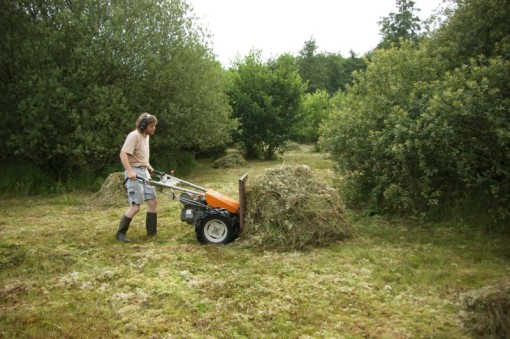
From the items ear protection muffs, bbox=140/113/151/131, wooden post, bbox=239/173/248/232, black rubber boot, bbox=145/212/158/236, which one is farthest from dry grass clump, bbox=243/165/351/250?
ear protection muffs, bbox=140/113/151/131

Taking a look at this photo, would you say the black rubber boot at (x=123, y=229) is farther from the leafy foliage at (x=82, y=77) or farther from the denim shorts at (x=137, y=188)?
the leafy foliage at (x=82, y=77)

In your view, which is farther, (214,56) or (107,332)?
(214,56)

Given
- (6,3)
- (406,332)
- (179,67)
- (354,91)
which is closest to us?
(406,332)

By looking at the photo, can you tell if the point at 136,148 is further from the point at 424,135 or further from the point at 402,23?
the point at 402,23

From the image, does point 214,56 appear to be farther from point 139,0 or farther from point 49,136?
point 49,136

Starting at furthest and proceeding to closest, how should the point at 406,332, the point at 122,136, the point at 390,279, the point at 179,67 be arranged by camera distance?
the point at 179,67 < the point at 122,136 < the point at 390,279 < the point at 406,332

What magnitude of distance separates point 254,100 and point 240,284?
1530 centimetres

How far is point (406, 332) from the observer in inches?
137

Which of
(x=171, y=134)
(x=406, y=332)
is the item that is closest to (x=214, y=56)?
(x=171, y=134)

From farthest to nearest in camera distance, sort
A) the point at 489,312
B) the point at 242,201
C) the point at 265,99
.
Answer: the point at 265,99
the point at 242,201
the point at 489,312

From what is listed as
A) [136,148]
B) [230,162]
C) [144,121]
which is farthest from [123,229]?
[230,162]

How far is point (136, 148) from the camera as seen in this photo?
6.09 meters

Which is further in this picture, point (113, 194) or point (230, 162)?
point (230, 162)

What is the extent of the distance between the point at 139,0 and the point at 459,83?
9290 mm
